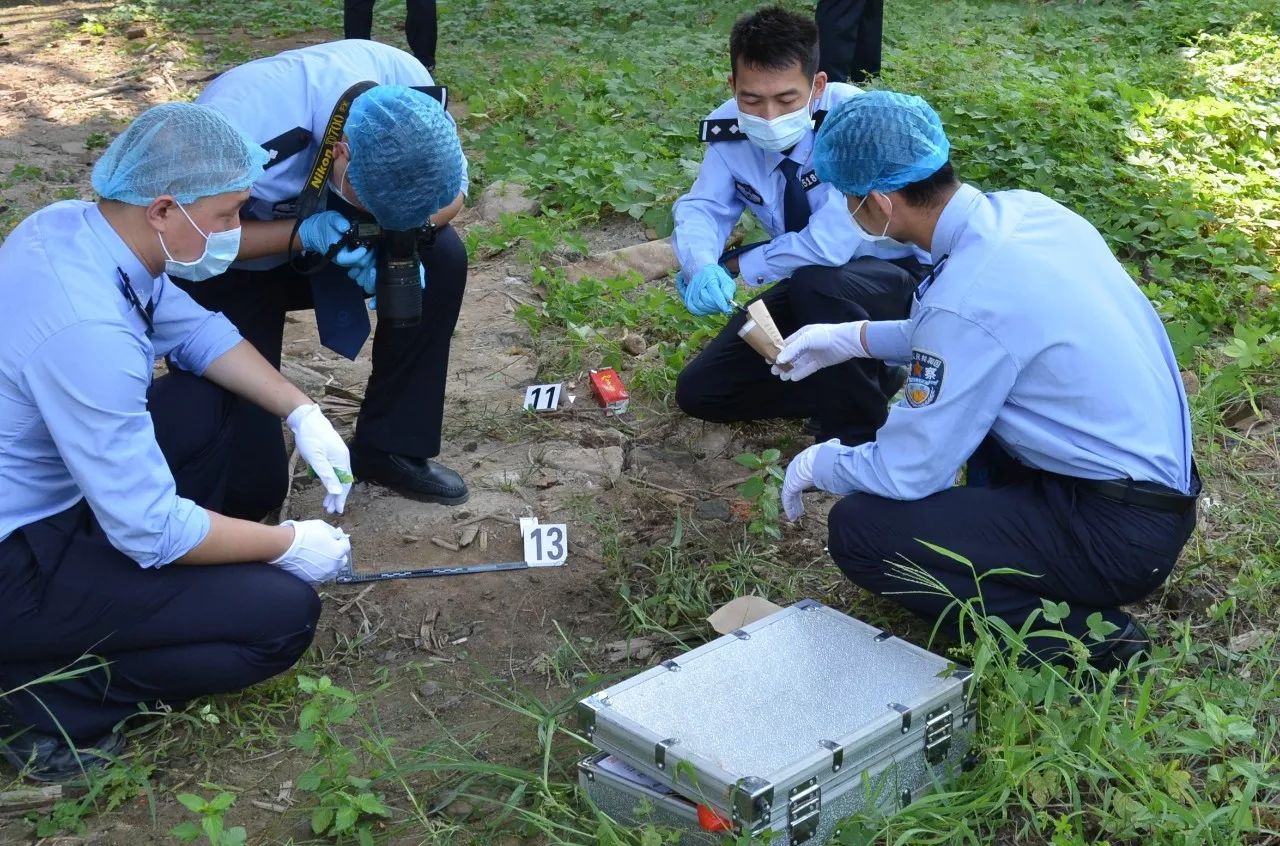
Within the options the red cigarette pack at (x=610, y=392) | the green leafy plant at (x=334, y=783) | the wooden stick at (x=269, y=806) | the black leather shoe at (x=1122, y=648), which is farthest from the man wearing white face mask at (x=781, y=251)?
the wooden stick at (x=269, y=806)

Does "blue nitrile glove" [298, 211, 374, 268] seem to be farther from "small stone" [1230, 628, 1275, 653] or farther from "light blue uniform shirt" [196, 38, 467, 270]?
"small stone" [1230, 628, 1275, 653]

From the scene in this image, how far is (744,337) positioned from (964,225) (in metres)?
0.90

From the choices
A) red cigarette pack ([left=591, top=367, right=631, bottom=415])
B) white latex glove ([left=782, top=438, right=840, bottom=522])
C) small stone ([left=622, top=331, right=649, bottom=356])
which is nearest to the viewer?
white latex glove ([left=782, top=438, right=840, bottom=522])

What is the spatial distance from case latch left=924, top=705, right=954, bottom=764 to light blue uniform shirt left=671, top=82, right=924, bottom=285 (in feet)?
5.24

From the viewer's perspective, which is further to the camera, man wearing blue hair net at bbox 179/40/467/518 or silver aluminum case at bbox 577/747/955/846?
man wearing blue hair net at bbox 179/40/467/518

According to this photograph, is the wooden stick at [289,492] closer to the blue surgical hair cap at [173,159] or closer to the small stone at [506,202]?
the blue surgical hair cap at [173,159]

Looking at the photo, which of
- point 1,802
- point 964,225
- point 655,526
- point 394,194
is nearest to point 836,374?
point 655,526

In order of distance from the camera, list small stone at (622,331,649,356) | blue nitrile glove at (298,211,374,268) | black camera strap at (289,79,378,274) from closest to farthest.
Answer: black camera strap at (289,79,378,274), blue nitrile glove at (298,211,374,268), small stone at (622,331,649,356)

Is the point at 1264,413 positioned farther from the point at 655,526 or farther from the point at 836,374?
the point at 655,526

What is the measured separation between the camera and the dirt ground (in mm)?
2650

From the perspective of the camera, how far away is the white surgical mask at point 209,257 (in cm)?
257

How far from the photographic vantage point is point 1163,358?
262 cm

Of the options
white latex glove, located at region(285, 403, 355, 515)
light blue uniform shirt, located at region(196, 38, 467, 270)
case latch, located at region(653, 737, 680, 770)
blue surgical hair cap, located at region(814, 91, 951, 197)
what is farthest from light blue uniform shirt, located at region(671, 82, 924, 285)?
case latch, located at region(653, 737, 680, 770)

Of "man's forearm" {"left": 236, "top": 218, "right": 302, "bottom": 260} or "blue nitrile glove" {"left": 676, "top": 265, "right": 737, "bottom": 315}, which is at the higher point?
"man's forearm" {"left": 236, "top": 218, "right": 302, "bottom": 260}
